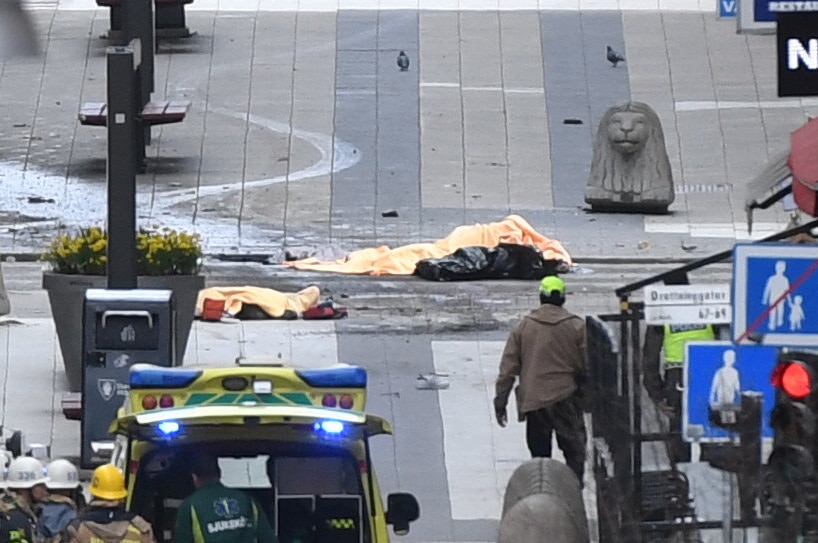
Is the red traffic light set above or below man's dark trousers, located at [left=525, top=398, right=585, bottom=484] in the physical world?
above

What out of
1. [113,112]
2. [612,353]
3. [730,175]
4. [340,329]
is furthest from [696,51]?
[612,353]

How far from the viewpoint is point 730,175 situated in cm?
2548

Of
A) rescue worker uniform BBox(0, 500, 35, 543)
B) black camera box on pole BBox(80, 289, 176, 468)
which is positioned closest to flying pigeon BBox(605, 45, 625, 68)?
black camera box on pole BBox(80, 289, 176, 468)

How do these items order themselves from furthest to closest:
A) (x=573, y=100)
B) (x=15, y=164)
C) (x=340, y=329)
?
(x=573, y=100) → (x=15, y=164) → (x=340, y=329)

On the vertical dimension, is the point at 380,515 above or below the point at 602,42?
below

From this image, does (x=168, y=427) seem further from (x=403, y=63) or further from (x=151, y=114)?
(x=403, y=63)

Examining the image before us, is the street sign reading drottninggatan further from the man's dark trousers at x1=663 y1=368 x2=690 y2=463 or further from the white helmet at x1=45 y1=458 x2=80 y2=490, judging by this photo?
the white helmet at x1=45 y1=458 x2=80 y2=490

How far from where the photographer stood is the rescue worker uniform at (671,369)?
33.4 feet

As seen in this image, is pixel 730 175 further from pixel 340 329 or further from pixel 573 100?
pixel 340 329

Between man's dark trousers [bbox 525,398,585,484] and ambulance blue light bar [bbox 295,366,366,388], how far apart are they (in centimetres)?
391

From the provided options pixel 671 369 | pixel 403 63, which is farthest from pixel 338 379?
pixel 403 63

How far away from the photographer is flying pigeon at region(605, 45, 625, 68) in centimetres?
2838

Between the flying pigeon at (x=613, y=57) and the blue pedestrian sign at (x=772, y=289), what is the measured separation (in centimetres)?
2031

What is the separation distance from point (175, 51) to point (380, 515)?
21481mm
